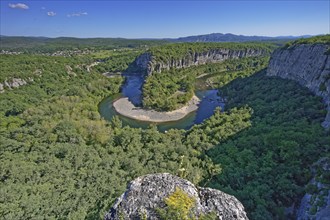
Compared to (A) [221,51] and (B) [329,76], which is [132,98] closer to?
(B) [329,76]

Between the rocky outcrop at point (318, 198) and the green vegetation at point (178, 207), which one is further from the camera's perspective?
the rocky outcrop at point (318, 198)

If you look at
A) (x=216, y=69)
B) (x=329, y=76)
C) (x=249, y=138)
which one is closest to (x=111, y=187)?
(x=249, y=138)

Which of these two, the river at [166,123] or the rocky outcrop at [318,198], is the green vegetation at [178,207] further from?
the river at [166,123]

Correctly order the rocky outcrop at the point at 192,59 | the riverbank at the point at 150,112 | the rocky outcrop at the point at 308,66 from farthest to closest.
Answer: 1. the rocky outcrop at the point at 192,59
2. the riverbank at the point at 150,112
3. the rocky outcrop at the point at 308,66

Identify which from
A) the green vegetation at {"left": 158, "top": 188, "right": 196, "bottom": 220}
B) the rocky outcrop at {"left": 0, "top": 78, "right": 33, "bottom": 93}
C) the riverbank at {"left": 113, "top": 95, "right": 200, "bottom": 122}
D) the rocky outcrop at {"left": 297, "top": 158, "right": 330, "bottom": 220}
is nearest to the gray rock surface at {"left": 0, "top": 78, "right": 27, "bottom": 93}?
the rocky outcrop at {"left": 0, "top": 78, "right": 33, "bottom": 93}

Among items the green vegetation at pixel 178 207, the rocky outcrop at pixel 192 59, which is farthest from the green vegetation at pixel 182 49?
the green vegetation at pixel 178 207

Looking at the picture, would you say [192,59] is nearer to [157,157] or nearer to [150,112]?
[150,112]

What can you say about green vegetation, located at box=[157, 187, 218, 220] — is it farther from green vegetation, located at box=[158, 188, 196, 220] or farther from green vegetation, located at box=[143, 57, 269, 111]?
green vegetation, located at box=[143, 57, 269, 111]

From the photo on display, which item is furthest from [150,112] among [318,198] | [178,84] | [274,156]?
[318,198]
